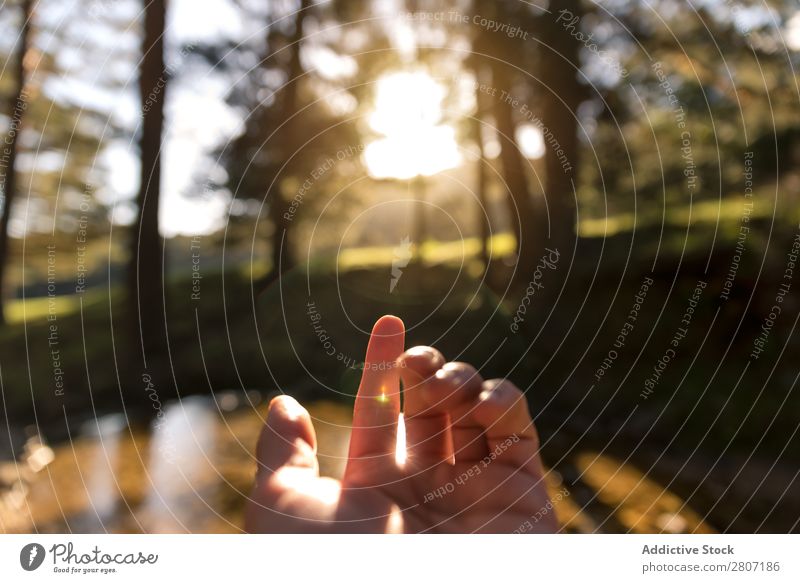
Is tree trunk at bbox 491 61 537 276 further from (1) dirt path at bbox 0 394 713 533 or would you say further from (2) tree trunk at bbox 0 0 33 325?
(2) tree trunk at bbox 0 0 33 325

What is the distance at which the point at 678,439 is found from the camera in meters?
2.94

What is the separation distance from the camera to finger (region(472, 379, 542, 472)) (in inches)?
31.9

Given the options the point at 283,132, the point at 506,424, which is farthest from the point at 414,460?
the point at 283,132

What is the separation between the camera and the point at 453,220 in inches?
135

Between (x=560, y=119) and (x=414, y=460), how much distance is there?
273 centimetres

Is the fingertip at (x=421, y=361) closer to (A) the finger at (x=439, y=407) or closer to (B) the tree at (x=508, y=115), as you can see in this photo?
(A) the finger at (x=439, y=407)

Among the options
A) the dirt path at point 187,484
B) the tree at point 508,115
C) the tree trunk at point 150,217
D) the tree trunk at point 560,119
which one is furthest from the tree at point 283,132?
the tree trunk at point 560,119

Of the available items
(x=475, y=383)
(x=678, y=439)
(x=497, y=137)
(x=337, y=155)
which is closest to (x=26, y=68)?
(x=337, y=155)

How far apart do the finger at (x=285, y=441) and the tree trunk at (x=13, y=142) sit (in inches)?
54.0

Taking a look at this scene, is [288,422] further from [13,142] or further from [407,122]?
[13,142]

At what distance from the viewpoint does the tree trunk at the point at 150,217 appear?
89.0 inches

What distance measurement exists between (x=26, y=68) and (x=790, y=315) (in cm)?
356

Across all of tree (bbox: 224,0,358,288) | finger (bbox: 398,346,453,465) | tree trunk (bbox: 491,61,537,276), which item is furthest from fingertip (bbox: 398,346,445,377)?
tree trunk (bbox: 491,61,537,276)

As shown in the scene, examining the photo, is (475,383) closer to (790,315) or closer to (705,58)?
(705,58)
